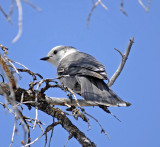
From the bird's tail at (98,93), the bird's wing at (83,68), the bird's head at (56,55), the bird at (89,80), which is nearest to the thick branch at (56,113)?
the bird at (89,80)

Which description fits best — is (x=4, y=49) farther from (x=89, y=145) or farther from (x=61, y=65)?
(x=61, y=65)

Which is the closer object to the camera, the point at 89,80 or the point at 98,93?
the point at 98,93

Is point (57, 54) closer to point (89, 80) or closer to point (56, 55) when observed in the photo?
point (56, 55)

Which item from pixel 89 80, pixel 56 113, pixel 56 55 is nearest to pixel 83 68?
pixel 89 80

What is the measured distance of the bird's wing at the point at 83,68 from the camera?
3719mm

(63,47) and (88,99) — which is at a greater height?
(63,47)

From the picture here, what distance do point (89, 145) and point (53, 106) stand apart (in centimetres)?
70

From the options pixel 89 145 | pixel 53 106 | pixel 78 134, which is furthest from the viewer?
pixel 53 106

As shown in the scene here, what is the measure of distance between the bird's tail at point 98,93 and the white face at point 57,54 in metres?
1.77

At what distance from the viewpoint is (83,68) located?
3.84 meters

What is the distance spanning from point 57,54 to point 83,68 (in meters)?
1.73

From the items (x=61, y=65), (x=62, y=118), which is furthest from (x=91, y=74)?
(x=62, y=118)

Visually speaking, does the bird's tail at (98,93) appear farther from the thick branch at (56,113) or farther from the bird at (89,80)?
the thick branch at (56,113)

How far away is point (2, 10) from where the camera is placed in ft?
4.61
